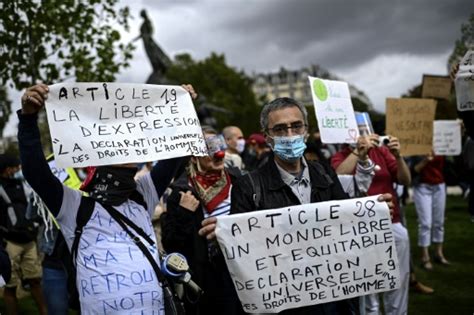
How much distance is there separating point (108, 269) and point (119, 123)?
0.80 metres

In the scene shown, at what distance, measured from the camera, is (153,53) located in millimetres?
17625

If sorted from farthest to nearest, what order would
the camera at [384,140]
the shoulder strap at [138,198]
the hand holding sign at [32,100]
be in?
1. the camera at [384,140]
2. the shoulder strap at [138,198]
3. the hand holding sign at [32,100]

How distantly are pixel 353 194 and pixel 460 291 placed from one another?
301 cm

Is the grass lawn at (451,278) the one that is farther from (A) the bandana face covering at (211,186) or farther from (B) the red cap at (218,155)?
(B) the red cap at (218,155)

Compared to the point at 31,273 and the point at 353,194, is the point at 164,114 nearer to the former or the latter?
the point at 353,194

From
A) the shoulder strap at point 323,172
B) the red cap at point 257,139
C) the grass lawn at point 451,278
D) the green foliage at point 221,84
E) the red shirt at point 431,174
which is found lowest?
the grass lawn at point 451,278

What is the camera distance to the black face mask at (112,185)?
9.20 ft

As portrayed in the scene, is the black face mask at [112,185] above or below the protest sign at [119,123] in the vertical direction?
below

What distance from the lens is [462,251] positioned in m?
8.65

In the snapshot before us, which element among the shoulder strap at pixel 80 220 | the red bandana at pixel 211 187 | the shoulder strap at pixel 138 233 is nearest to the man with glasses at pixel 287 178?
the shoulder strap at pixel 138 233

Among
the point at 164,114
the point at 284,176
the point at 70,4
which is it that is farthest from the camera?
the point at 70,4

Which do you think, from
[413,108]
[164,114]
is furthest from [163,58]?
[164,114]

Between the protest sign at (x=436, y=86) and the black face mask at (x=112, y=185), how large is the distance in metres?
4.02

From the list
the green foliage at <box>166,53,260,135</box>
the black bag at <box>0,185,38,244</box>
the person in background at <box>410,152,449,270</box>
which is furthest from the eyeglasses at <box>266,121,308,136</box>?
the green foliage at <box>166,53,260,135</box>
